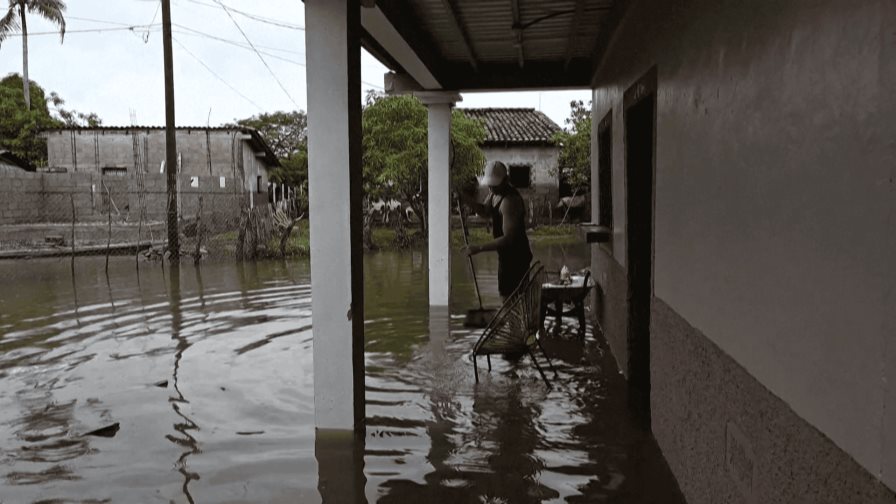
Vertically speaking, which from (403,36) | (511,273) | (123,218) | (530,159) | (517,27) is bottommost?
(511,273)

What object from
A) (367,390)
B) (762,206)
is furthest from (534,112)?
(762,206)

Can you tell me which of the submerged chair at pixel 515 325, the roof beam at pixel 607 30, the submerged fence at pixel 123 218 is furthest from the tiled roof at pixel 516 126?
the submerged chair at pixel 515 325

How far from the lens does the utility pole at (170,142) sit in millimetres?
17234

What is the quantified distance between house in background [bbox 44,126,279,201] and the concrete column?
2495cm

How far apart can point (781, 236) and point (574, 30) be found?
5.25m

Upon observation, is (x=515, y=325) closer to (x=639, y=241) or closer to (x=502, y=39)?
(x=639, y=241)

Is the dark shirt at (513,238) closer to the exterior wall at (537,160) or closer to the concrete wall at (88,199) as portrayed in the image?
the concrete wall at (88,199)

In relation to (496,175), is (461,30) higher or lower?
higher

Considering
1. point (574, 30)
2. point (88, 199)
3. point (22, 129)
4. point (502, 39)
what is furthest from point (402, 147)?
point (22, 129)

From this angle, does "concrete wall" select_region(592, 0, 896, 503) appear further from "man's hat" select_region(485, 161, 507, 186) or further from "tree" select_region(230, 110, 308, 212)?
"tree" select_region(230, 110, 308, 212)

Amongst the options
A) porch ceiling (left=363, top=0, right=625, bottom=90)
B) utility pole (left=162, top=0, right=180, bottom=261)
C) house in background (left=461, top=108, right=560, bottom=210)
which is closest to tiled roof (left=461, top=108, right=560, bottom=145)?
house in background (left=461, top=108, right=560, bottom=210)

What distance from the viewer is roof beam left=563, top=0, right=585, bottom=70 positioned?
20.8ft

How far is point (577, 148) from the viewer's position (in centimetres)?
2516

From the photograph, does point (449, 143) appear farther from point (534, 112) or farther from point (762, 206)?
point (534, 112)
